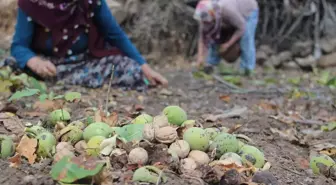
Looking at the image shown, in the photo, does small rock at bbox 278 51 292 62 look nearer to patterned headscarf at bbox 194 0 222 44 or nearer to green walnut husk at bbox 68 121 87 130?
patterned headscarf at bbox 194 0 222 44

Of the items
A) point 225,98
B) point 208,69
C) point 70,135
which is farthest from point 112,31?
point 70,135

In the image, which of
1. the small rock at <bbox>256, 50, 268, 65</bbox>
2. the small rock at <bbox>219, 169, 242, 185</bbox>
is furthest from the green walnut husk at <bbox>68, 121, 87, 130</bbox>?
the small rock at <bbox>256, 50, 268, 65</bbox>

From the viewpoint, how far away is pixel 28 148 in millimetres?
1881

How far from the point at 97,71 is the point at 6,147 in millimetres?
2461

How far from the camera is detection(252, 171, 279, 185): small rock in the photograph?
1.76 meters

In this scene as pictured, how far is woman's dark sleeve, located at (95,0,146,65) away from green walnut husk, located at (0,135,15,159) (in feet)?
8.08

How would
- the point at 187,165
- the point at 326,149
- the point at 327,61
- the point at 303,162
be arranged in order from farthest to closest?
the point at 327,61, the point at 326,149, the point at 303,162, the point at 187,165

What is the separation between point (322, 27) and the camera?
336 inches

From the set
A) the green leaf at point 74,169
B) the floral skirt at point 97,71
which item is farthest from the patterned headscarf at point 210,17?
the green leaf at point 74,169

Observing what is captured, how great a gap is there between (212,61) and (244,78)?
0.87 m

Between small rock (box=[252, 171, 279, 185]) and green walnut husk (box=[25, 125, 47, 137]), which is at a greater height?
green walnut husk (box=[25, 125, 47, 137])

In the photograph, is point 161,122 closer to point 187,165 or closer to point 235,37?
point 187,165

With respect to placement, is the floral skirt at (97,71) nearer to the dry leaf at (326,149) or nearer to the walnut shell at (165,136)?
the dry leaf at (326,149)

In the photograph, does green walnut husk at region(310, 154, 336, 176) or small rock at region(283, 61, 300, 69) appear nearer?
green walnut husk at region(310, 154, 336, 176)
